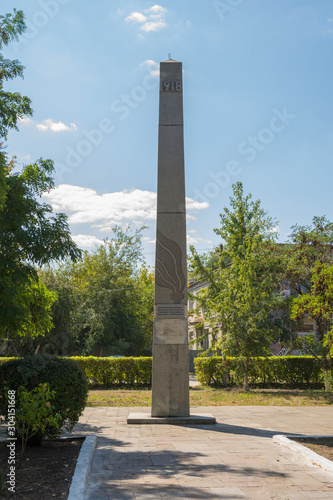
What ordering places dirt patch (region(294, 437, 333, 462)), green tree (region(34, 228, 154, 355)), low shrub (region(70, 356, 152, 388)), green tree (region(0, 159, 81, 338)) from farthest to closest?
green tree (region(34, 228, 154, 355)), low shrub (region(70, 356, 152, 388)), green tree (region(0, 159, 81, 338)), dirt patch (region(294, 437, 333, 462))

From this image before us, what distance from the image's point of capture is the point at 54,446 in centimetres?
682

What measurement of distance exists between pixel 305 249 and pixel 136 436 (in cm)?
1528

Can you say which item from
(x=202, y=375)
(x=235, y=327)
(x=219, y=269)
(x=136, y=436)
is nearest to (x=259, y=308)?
(x=235, y=327)

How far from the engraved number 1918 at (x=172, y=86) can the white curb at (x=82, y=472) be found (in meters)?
7.60

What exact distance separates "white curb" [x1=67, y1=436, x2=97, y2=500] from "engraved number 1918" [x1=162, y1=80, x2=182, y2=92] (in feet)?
24.9

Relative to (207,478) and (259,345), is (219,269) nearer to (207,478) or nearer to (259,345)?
(259,345)

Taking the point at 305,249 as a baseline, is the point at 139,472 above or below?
below

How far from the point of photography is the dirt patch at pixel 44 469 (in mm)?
4520

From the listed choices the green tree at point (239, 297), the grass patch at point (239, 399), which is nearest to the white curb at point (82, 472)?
the grass patch at point (239, 399)

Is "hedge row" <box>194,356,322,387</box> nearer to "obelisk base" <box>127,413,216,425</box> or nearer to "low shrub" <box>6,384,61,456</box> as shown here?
"obelisk base" <box>127,413,216,425</box>

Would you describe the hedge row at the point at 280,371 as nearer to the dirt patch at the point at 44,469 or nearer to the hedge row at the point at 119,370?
the hedge row at the point at 119,370

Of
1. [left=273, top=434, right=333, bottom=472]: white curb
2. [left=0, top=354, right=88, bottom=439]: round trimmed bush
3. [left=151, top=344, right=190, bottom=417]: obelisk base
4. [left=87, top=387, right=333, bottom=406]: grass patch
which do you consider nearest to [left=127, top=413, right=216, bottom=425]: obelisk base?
[left=151, top=344, right=190, bottom=417]: obelisk base

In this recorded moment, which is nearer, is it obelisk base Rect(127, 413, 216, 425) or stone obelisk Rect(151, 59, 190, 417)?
obelisk base Rect(127, 413, 216, 425)

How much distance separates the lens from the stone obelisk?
9.55 metres
